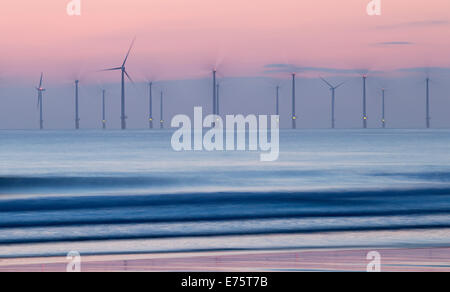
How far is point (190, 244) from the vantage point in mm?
14930

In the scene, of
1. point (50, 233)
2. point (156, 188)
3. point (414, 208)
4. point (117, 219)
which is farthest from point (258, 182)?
point (50, 233)

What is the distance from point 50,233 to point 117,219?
373cm

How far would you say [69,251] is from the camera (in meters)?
13.9

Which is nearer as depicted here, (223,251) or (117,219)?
(223,251)

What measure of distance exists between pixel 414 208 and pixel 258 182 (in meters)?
18.8
